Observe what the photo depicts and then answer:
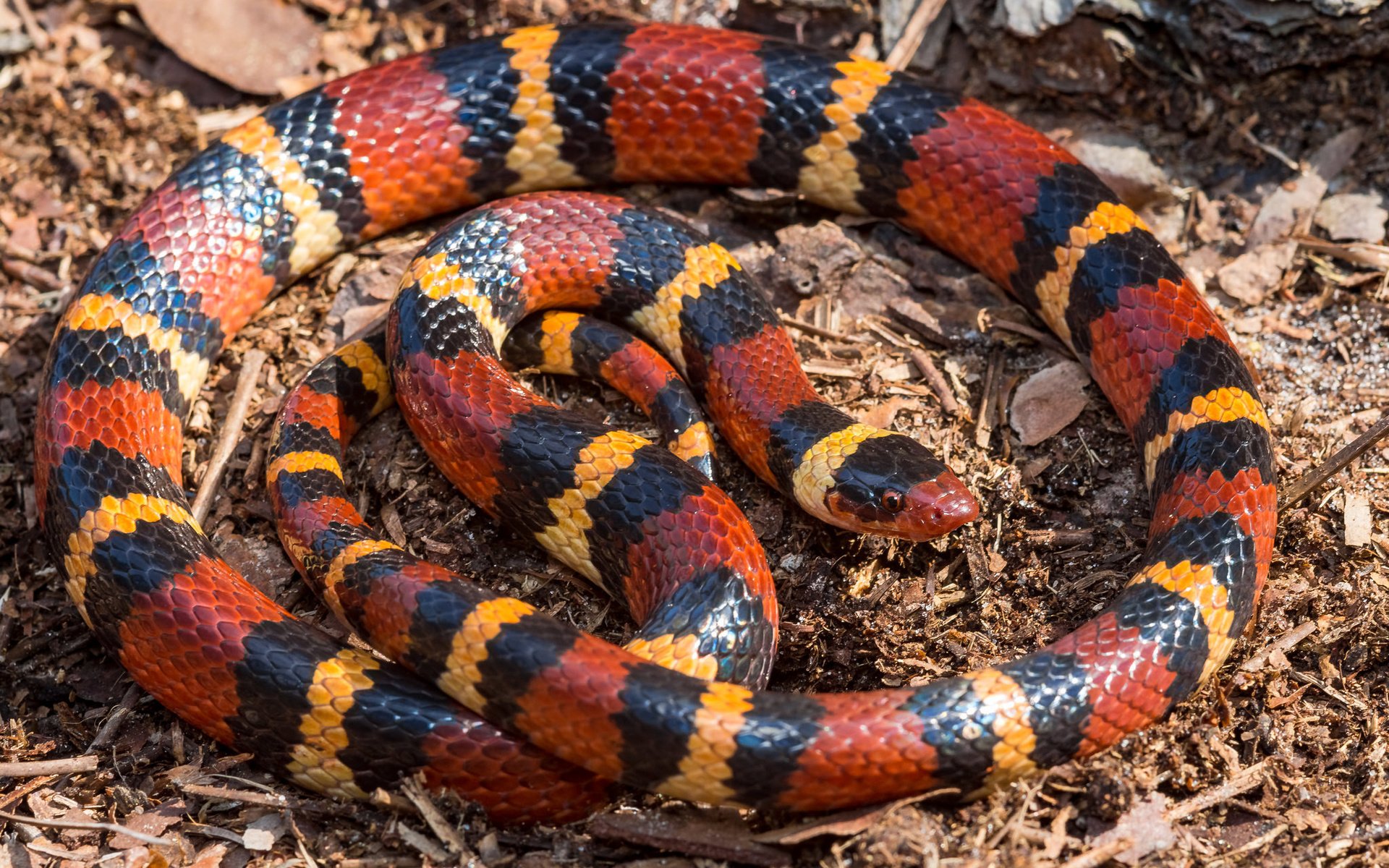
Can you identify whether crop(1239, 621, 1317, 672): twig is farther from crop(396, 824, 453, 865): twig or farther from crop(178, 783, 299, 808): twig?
crop(178, 783, 299, 808): twig

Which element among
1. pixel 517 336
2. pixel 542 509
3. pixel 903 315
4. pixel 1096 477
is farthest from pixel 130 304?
pixel 1096 477

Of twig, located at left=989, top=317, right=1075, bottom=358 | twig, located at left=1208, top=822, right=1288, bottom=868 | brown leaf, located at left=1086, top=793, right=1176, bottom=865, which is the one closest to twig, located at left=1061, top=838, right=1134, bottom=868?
brown leaf, located at left=1086, top=793, right=1176, bottom=865

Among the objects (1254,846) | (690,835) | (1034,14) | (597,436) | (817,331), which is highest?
(1034,14)

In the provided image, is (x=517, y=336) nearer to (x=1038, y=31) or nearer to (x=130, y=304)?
(x=130, y=304)

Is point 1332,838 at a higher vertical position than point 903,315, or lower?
lower

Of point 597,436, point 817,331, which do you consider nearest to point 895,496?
point 597,436

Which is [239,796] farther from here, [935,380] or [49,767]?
[935,380]
